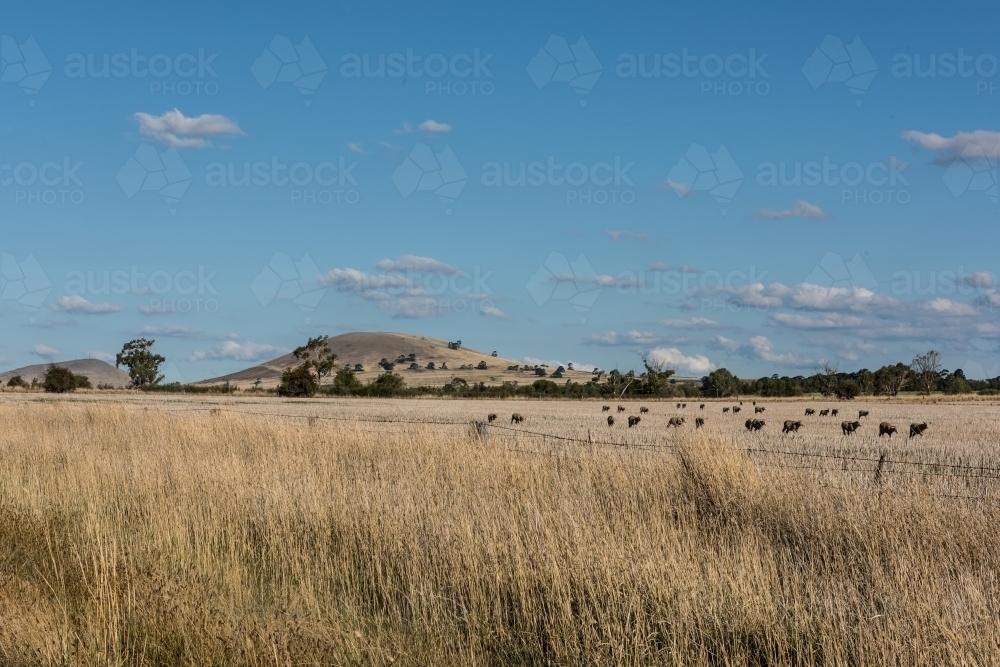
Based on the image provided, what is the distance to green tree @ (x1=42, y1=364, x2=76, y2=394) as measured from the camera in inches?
3167

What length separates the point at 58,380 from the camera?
8100 cm

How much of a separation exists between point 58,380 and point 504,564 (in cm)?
8647

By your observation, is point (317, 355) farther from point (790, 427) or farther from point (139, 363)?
point (790, 427)

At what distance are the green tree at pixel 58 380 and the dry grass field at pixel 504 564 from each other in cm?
7761

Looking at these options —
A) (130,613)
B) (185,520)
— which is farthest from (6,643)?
(185,520)

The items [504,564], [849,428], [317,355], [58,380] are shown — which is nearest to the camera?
[504,564]

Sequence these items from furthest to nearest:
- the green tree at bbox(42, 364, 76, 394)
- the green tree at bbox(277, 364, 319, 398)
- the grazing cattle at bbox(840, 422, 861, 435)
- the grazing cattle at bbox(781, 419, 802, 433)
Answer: the green tree at bbox(277, 364, 319, 398)
the green tree at bbox(42, 364, 76, 394)
the grazing cattle at bbox(781, 419, 802, 433)
the grazing cattle at bbox(840, 422, 861, 435)

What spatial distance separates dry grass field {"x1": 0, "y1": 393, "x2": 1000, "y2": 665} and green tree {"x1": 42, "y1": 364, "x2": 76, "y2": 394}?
77613 mm

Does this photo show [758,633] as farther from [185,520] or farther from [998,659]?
[185,520]

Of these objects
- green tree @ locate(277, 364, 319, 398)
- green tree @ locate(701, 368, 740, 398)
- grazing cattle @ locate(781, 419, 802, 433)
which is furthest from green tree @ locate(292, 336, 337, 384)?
grazing cattle @ locate(781, 419, 802, 433)

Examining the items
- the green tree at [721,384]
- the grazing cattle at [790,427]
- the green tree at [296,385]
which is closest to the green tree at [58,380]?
the green tree at [296,385]

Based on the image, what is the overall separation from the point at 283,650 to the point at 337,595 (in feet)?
6.51

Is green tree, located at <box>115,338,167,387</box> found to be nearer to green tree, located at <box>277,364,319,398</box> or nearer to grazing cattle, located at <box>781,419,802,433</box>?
green tree, located at <box>277,364,319,398</box>

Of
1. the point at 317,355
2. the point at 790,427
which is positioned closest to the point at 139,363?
the point at 317,355
